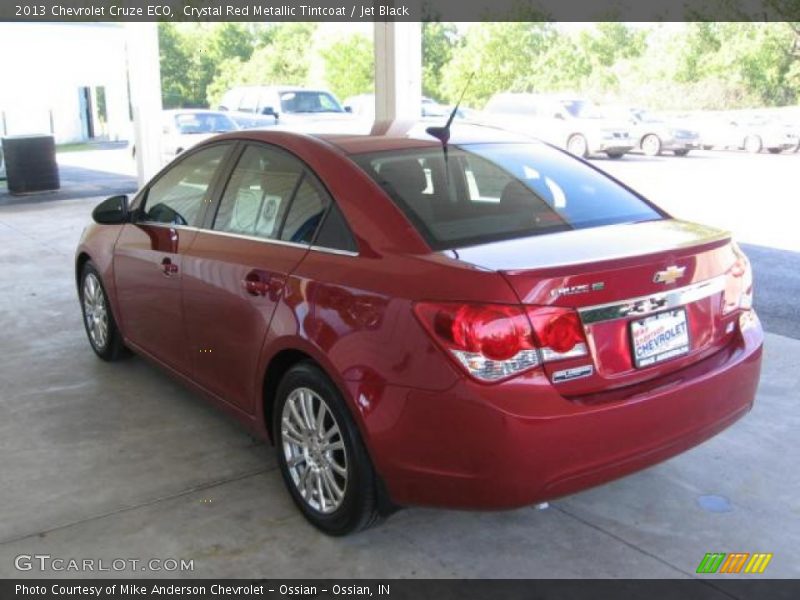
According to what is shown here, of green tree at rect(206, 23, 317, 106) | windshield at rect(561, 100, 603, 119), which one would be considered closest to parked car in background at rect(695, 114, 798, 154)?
windshield at rect(561, 100, 603, 119)

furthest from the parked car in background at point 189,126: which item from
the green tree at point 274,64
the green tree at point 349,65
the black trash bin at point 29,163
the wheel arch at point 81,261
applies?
the green tree at point 274,64

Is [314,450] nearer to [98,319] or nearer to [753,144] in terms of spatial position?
[98,319]

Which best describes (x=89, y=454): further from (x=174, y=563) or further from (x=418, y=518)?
(x=418, y=518)

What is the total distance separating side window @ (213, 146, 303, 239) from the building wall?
2699 cm

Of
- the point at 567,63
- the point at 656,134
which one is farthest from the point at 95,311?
the point at 567,63

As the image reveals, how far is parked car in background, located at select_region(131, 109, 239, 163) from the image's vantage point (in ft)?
60.3

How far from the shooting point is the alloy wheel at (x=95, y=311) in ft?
17.5

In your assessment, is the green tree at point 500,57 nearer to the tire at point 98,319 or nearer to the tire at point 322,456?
the tire at point 98,319

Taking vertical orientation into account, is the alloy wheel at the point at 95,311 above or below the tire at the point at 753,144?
below

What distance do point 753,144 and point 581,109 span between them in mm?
4266

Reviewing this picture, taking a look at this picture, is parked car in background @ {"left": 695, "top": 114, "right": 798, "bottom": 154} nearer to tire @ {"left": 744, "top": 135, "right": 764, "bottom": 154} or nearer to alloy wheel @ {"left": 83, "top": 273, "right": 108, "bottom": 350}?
tire @ {"left": 744, "top": 135, "right": 764, "bottom": 154}

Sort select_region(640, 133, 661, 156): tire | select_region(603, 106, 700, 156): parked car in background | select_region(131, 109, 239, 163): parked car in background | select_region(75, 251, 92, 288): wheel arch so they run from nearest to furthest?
select_region(75, 251, 92, 288): wheel arch → select_region(131, 109, 239, 163): parked car in background → select_region(603, 106, 700, 156): parked car in background → select_region(640, 133, 661, 156): tire

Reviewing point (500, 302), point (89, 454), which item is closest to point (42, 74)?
point (89, 454)

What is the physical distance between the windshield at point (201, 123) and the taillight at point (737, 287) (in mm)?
16433
